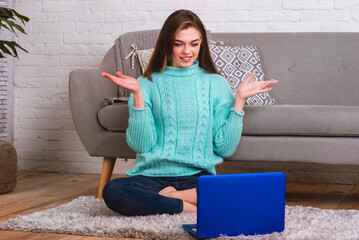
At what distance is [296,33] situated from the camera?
2.70 meters

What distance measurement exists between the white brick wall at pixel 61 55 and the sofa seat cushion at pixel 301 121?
1.01 meters

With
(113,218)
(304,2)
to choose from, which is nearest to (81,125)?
(113,218)

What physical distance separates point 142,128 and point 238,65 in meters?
0.87

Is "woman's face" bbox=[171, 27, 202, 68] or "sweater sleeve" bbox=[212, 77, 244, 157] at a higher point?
"woman's face" bbox=[171, 27, 202, 68]

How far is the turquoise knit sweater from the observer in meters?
1.87

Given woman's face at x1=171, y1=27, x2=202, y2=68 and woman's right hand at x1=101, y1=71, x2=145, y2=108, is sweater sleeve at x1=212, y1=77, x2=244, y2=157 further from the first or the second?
woman's right hand at x1=101, y1=71, x2=145, y2=108

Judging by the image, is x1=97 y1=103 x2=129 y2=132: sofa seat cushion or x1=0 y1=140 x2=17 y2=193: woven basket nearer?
x1=97 y1=103 x2=129 y2=132: sofa seat cushion

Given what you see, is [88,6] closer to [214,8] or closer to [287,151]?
[214,8]

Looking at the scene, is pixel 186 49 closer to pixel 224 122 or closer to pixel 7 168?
pixel 224 122

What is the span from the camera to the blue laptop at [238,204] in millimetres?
1452

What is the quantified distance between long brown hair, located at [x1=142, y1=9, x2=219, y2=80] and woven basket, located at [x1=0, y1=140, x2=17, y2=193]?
0.88 metres

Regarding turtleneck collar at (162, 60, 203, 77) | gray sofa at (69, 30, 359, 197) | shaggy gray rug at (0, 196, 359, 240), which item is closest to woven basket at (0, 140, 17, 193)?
gray sofa at (69, 30, 359, 197)

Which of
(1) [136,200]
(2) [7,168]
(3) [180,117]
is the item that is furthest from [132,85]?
(2) [7,168]

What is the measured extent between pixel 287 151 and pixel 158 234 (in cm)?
78
